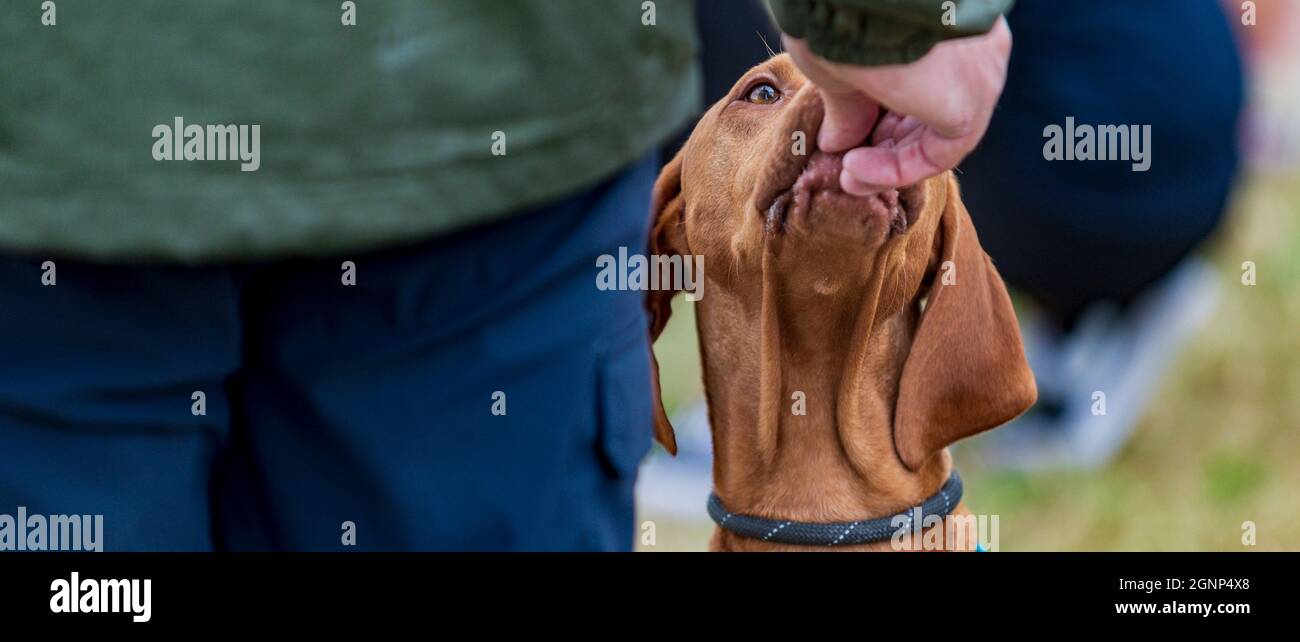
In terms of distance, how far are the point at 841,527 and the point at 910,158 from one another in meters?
0.81

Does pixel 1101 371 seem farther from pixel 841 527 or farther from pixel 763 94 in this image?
pixel 763 94

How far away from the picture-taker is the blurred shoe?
8.64 ft

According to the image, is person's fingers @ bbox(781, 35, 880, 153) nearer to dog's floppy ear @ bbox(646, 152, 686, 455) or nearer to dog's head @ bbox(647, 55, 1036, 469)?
dog's head @ bbox(647, 55, 1036, 469)

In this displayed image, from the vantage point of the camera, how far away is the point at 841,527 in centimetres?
175

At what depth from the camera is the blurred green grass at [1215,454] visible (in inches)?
98.7

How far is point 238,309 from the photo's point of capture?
113cm

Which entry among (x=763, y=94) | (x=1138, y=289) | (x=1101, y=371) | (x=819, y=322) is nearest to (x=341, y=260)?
(x=763, y=94)

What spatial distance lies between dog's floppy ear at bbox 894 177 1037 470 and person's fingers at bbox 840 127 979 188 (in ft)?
1.83

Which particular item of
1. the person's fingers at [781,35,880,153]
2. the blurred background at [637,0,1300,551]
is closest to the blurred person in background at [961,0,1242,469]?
the blurred background at [637,0,1300,551]

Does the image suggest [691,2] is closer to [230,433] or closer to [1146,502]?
[230,433]

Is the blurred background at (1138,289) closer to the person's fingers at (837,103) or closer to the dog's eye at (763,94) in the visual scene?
the dog's eye at (763,94)
